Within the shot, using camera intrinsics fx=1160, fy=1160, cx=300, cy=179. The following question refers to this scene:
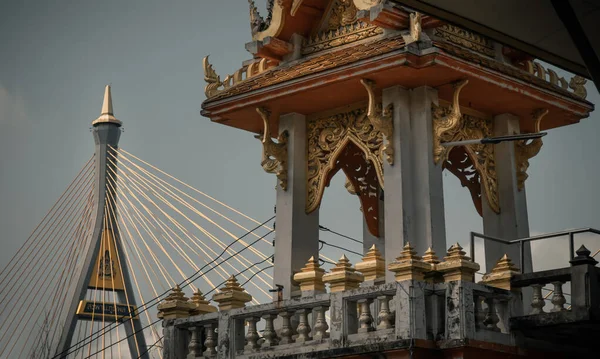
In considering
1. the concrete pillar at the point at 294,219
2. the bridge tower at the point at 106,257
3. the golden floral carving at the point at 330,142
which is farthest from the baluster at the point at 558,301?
the bridge tower at the point at 106,257

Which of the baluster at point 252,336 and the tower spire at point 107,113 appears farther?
the tower spire at point 107,113

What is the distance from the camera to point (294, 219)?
16.0 meters

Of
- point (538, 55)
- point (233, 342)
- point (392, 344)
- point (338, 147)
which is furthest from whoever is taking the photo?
point (338, 147)

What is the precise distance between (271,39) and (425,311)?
5433 mm

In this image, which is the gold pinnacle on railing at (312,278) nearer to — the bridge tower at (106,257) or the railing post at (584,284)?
the railing post at (584,284)

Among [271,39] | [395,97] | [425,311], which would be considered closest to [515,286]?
[425,311]

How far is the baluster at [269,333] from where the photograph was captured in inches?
553

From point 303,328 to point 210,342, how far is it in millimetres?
1694

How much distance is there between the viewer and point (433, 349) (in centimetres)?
1255

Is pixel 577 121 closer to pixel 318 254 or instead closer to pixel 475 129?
pixel 475 129

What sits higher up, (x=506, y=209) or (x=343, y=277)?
(x=506, y=209)

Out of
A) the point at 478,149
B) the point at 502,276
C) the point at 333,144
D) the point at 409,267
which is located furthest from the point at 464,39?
the point at 409,267

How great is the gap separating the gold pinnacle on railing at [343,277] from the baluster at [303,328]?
0.54 m

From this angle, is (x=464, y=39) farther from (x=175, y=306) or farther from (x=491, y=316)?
(x=175, y=306)
